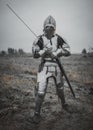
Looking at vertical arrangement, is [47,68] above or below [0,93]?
above

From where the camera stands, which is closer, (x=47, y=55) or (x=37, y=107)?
(x=37, y=107)

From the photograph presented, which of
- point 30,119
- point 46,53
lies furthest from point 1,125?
point 46,53

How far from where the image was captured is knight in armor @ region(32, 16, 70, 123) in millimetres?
3125

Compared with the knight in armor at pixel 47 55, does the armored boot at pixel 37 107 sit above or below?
below

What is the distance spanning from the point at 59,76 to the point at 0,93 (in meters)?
2.05

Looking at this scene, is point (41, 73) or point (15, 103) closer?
point (41, 73)

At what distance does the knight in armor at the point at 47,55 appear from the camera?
312 cm

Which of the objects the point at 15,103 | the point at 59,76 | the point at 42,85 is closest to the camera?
the point at 42,85

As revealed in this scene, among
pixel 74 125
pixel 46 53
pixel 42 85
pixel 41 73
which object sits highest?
pixel 46 53

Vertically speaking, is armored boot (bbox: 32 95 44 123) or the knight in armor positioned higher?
the knight in armor

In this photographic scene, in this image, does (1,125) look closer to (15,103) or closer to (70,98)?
(15,103)

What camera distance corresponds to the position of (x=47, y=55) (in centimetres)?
327

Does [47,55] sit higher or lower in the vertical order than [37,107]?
higher

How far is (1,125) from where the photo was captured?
10.3 ft
